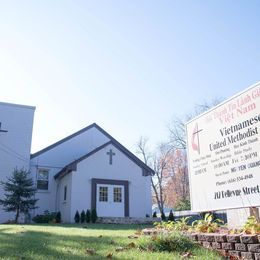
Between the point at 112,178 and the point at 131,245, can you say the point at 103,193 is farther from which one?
the point at 131,245

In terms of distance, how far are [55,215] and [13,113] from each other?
A: 28.3 feet

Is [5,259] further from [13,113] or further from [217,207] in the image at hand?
[13,113]

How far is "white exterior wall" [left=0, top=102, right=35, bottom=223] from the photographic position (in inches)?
977

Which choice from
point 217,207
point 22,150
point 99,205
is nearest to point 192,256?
point 217,207

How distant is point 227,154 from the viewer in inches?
→ 234

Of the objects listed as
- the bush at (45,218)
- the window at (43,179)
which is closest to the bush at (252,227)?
the bush at (45,218)

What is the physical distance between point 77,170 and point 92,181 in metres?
1.21

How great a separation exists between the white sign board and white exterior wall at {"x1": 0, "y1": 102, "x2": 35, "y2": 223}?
801 inches

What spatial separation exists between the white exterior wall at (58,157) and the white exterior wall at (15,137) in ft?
3.33

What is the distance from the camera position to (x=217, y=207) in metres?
6.04

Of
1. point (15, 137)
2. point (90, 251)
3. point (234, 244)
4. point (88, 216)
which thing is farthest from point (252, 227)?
point (15, 137)

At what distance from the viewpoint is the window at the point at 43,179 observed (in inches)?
983

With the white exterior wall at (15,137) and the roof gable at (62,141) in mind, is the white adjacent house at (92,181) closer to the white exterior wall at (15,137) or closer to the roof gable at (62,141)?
the roof gable at (62,141)

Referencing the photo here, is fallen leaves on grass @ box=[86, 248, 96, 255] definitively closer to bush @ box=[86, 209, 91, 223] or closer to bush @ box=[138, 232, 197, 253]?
bush @ box=[138, 232, 197, 253]
